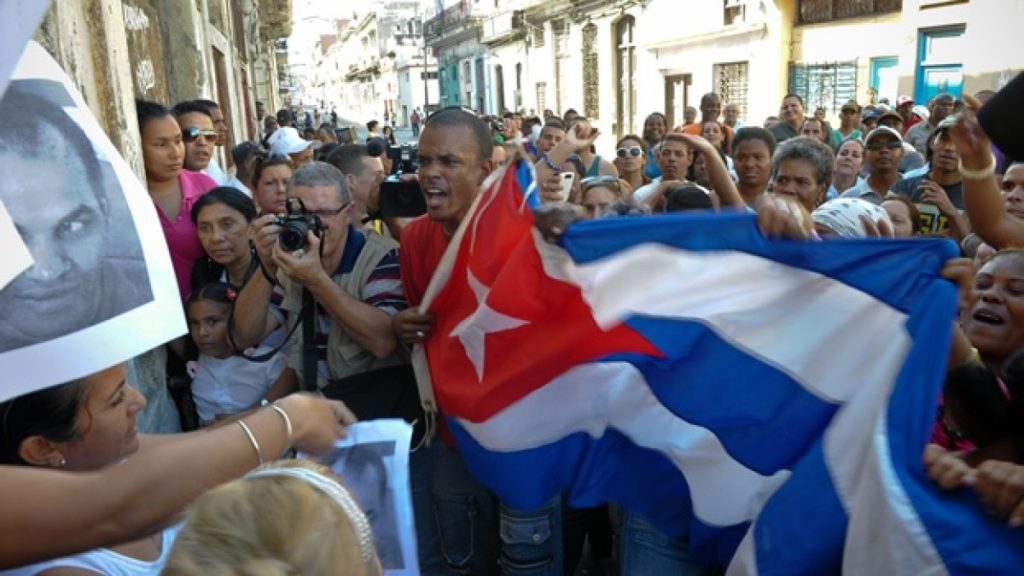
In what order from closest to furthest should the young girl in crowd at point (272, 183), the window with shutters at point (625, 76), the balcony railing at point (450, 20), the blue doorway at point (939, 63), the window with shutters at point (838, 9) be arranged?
1. the young girl in crowd at point (272, 183)
2. the blue doorway at point (939, 63)
3. the window with shutters at point (838, 9)
4. the window with shutters at point (625, 76)
5. the balcony railing at point (450, 20)

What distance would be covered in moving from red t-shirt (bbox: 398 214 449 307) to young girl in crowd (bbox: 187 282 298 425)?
1.69ft

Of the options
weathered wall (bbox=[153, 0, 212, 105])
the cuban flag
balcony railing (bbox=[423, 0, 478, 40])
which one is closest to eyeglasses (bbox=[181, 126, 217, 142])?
weathered wall (bbox=[153, 0, 212, 105])

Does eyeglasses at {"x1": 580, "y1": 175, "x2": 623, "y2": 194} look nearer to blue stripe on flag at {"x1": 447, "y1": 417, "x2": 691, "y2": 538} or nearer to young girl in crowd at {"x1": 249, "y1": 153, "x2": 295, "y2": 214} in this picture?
young girl in crowd at {"x1": 249, "y1": 153, "x2": 295, "y2": 214}

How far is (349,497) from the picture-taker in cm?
108

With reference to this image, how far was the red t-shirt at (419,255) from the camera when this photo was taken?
8.31ft

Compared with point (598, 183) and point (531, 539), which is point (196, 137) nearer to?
point (598, 183)

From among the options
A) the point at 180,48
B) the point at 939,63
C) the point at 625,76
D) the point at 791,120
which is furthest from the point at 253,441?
the point at 625,76

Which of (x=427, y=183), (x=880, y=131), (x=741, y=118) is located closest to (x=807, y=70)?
(x=741, y=118)

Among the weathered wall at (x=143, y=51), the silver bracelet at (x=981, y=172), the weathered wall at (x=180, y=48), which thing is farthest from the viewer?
the weathered wall at (x=180, y=48)

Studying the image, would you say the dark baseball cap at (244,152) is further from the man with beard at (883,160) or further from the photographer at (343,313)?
the man with beard at (883,160)

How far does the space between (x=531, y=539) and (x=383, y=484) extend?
2.88 ft

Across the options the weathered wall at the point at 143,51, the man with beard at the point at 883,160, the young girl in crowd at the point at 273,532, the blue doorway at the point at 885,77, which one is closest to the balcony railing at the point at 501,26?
the blue doorway at the point at 885,77

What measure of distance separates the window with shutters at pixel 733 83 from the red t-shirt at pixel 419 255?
1511 cm

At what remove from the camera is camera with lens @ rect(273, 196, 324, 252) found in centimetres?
228
